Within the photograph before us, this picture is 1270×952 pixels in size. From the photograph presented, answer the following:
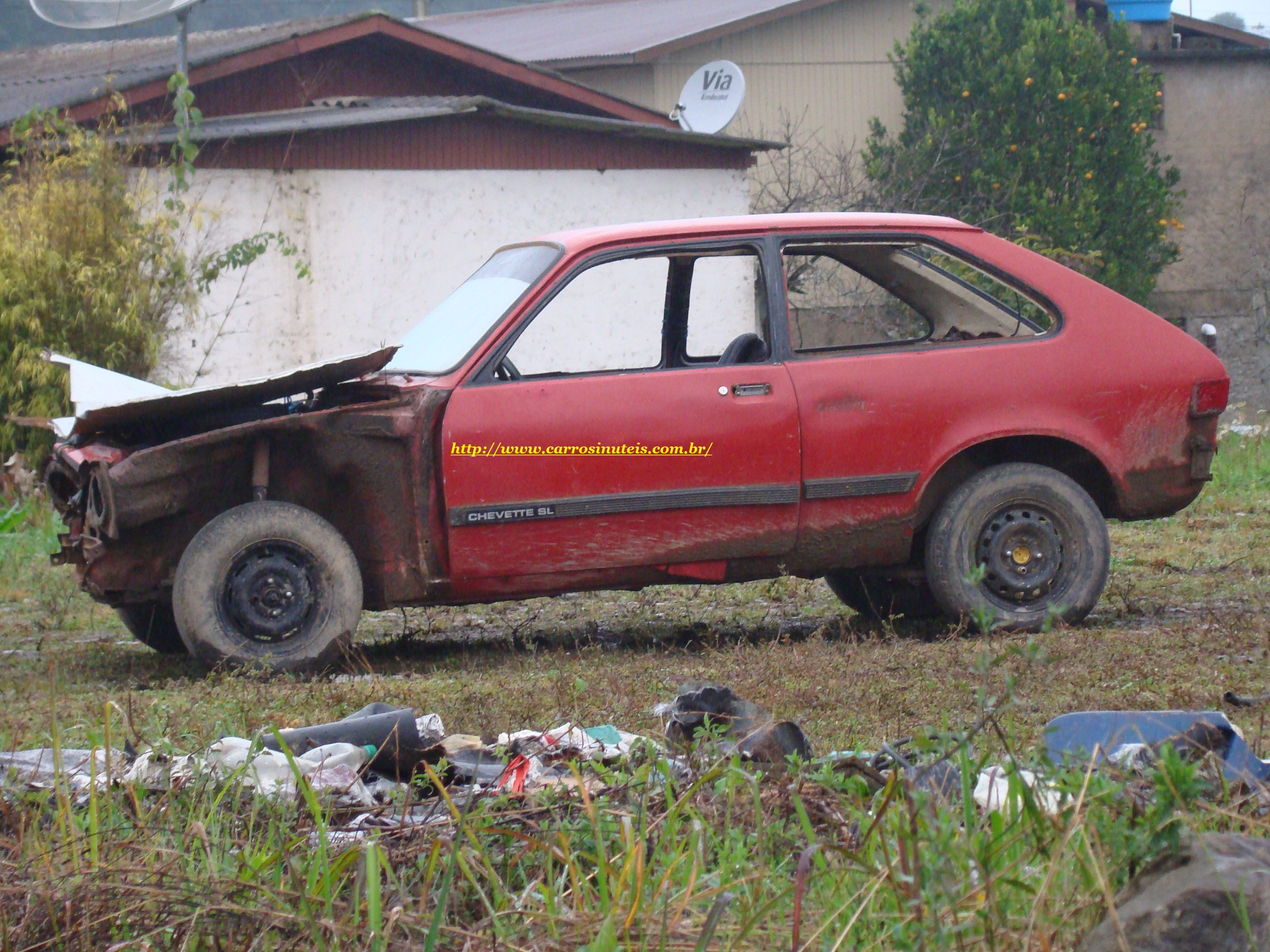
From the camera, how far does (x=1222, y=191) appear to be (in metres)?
22.3

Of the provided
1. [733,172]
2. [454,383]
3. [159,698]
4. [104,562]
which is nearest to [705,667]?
[454,383]

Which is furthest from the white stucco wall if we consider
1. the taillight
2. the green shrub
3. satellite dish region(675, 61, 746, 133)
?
the taillight

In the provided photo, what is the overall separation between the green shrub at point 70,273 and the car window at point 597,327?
4.46m

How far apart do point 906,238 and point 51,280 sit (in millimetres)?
7485

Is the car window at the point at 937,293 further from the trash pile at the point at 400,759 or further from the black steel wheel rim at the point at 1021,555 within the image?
the trash pile at the point at 400,759

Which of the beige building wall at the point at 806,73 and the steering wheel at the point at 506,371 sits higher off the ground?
the beige building wall at the point at 806,73

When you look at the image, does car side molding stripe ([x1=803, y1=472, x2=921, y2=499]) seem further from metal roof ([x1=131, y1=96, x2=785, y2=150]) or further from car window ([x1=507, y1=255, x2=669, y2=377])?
car window ([x1=507, y1=255, x2=669, y2=377])

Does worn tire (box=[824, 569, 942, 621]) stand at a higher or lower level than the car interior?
lower

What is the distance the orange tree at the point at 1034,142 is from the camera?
778 inches

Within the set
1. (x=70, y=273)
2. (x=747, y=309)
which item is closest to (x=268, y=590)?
(x=70, y=273)

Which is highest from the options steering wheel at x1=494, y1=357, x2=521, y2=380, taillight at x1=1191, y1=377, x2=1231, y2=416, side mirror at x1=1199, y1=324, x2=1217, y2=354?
steering wheel at x1=494, y1=357, x2=521, y2=380

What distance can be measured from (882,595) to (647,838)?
159 inches

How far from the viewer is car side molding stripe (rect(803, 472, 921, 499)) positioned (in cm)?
563

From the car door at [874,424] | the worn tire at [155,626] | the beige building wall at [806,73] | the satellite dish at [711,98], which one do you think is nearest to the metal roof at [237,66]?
the satellite dish at [711,98]
